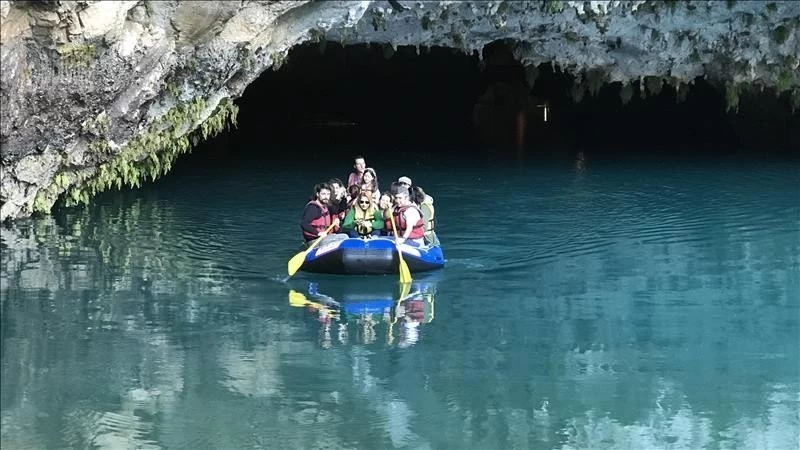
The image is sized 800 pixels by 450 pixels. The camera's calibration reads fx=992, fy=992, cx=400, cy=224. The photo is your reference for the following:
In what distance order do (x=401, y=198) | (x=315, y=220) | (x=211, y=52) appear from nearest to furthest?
(x=401, y=198) < (x=315, y=220) < (x=211, y=52)

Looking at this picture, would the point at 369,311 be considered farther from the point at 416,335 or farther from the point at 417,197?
the point at 417,197

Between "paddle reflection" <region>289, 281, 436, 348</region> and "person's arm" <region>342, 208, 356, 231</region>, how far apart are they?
0.99m

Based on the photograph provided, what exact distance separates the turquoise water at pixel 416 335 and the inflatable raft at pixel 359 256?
0.50ft

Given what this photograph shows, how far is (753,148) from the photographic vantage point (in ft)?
74.8

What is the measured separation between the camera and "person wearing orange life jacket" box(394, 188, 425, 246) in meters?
11.0

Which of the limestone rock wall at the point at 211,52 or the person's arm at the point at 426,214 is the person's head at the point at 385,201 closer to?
the person's arm at the point at 426,214

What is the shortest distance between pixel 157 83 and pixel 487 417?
7.36 m

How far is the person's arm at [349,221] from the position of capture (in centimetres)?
1131

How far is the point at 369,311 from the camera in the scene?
31.6 feet

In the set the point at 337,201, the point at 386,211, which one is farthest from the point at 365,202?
the point at 337,201

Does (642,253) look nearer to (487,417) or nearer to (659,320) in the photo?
(659,320)

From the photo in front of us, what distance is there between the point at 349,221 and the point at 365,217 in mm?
198

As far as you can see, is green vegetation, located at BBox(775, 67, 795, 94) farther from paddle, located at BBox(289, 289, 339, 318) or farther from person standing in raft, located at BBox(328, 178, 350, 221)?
paddle, located at BBox(289, 289, 339, 318)

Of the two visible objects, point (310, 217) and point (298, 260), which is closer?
point (298, 260)
